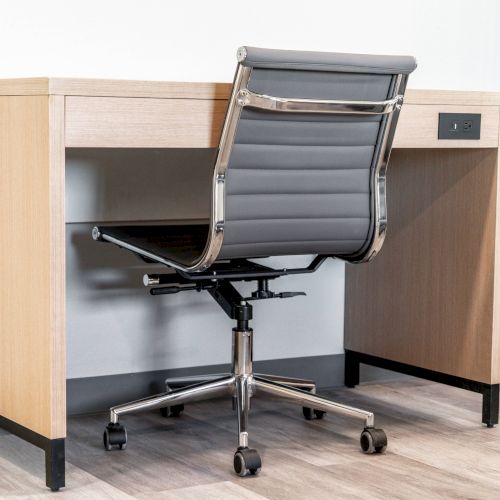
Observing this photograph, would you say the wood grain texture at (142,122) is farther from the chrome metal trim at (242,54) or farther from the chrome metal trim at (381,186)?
the chrome metal trim at (381,186)

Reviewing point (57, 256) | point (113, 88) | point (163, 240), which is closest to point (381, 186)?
point (163, 240)

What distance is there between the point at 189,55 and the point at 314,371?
982 mm

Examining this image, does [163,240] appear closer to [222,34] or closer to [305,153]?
[305,153]

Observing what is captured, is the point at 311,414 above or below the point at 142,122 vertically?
below

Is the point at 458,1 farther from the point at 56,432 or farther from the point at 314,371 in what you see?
the point at 56,432

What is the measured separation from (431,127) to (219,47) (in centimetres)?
69

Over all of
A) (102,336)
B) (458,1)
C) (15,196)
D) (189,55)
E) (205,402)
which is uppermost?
(458,1)

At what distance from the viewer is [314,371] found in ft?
10.5

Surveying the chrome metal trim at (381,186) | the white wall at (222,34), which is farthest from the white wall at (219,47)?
the chrome metal trim at (381,186)

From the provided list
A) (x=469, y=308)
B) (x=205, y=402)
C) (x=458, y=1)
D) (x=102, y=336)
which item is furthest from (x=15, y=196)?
(x=458, y=1)

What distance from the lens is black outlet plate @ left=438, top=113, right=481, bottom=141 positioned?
2607mm

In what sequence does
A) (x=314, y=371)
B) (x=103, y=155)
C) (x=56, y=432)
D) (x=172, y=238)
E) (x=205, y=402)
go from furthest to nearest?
1. (x=314, y=371)
2. (x=205, y=402)
3. (x=103, y=155)
4. (x=172, y=238)
5. (x=56, y=432)

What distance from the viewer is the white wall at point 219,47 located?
275 centimetres

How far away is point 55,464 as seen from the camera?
2.18 m
